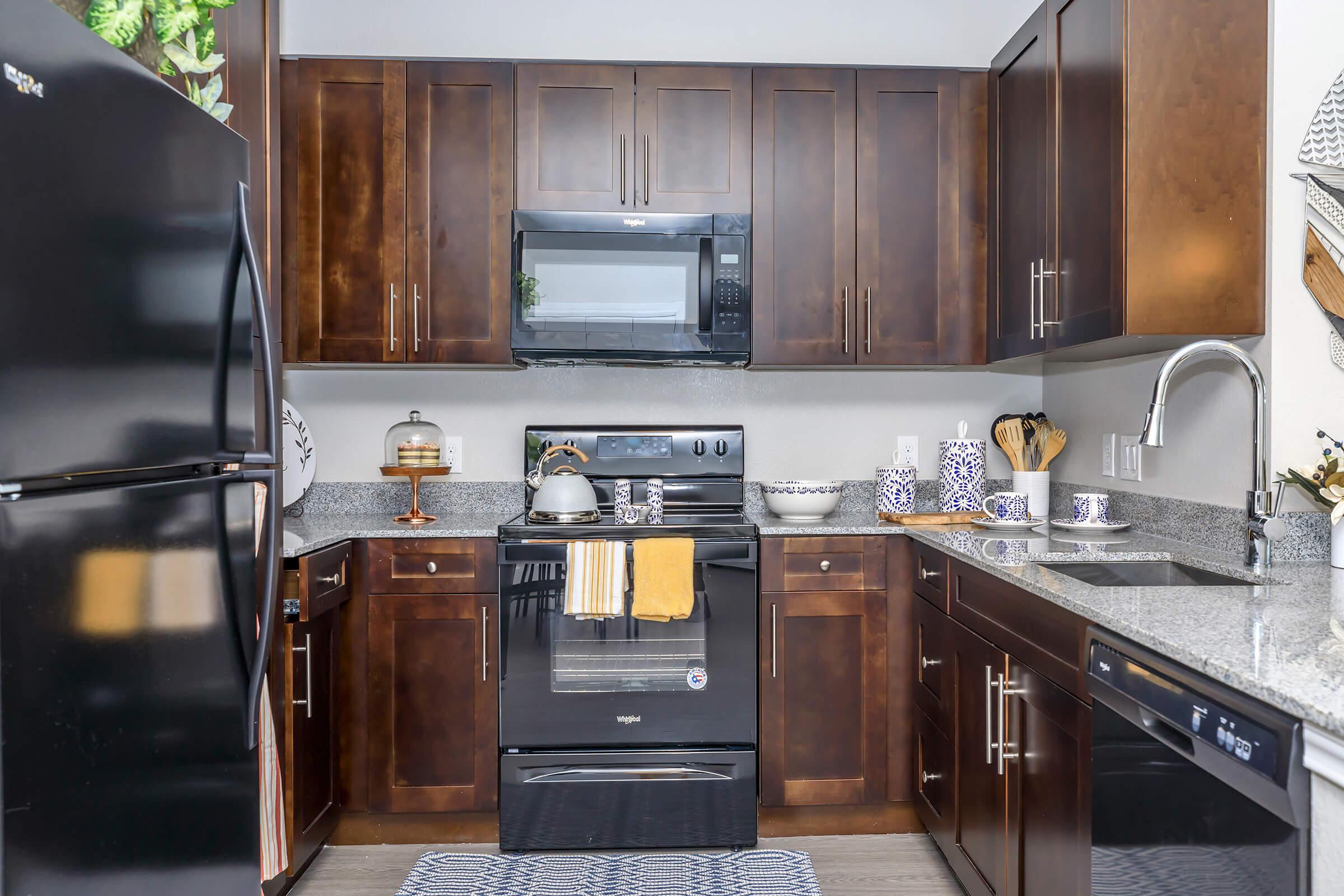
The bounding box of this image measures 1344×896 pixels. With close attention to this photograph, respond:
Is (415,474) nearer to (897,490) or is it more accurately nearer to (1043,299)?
(897,490)

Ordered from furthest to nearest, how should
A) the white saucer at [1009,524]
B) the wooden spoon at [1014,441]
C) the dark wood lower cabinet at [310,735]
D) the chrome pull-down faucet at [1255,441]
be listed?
1. the wooden spoon at [1014,441]
2. the white saucer at [1009,524]
3. the dark wood lower cabinet at [310,735]
4. the chrome pull-down faucet at [1255,441]

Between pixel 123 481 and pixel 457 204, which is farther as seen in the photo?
pixel 457 204

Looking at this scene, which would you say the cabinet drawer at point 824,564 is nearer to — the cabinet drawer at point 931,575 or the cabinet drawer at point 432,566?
the cabinet drawer at point 931,575

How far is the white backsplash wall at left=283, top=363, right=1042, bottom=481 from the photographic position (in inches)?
113

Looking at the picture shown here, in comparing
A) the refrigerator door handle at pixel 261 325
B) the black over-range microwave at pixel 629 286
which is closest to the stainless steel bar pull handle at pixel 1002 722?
the black over-range microwave at pixel 629 286

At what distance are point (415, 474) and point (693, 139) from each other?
131 cm

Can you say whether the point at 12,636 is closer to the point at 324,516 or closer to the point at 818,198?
the point at 324,516

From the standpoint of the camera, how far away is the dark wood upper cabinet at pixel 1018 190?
7.22 ft

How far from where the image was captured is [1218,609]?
133 cm

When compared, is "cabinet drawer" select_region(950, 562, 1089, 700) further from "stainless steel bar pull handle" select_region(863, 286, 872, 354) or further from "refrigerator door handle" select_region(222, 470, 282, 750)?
"refrigerator door handle" select_region(222, 470, 282, 750)

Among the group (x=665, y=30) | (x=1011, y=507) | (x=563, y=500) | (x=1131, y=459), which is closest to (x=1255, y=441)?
(x=1131, y=459)

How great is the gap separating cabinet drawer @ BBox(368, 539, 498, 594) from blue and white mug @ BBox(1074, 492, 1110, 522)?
156cm

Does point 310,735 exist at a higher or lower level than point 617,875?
higher

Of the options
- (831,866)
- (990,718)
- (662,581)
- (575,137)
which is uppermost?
(575,137)
